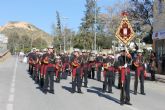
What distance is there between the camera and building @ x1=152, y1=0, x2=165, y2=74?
140 feet

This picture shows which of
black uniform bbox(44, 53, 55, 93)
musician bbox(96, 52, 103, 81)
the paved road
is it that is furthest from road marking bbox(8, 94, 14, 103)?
musician bbox(96, 52, 103, 81)

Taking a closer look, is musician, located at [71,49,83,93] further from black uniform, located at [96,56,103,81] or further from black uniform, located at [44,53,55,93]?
black uniform, located at [96,56,103,81]

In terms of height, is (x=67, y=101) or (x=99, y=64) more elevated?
(x=99, y=64)

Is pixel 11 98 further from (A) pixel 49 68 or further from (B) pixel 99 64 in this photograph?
(B) pixel 99 64

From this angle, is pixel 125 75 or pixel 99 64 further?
pixel 99 64

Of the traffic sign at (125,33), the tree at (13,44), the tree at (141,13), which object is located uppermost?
the tree at (141,13)

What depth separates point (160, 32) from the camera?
43.2 meters

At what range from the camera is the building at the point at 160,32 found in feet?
140

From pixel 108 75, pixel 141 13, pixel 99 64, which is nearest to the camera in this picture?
pixel 108 75

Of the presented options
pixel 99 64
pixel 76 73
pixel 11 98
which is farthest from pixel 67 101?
pixel 99 64

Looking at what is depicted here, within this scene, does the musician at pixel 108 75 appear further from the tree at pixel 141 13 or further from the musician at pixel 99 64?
the tree at pixel 141 13

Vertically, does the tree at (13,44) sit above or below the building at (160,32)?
below

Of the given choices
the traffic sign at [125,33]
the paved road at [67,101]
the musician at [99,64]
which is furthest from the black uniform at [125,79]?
the musician at [99,64]

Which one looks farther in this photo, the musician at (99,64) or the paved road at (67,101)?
the musician at (99,64)
